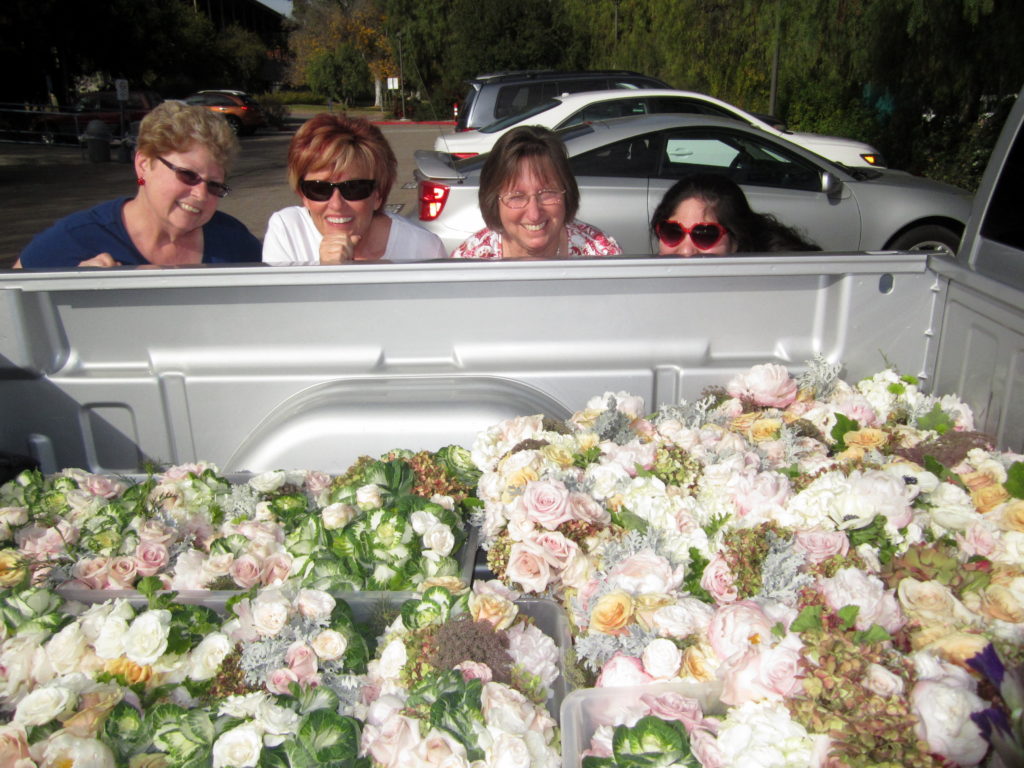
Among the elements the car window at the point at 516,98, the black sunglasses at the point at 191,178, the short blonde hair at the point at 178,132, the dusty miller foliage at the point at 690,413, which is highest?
the car window at the point at 516,98

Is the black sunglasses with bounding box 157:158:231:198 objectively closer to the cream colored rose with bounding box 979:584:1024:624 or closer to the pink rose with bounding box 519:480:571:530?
the pink rose with bounding box 519:480:571:530

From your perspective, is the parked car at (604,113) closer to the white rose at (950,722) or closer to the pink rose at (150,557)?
the pink rose at (150,557)

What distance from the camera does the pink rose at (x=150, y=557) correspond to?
5.74ft

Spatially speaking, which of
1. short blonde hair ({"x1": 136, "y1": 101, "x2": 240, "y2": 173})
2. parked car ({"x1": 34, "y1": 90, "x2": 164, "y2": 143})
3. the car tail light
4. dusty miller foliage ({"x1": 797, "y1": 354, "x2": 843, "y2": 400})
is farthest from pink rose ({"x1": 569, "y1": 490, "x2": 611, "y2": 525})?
parked car ({"x1": 34, "y1": 90, "x2": 164, "y2": 143})

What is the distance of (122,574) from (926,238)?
7225 millimetres

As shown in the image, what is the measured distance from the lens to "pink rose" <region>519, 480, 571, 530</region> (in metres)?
1.61

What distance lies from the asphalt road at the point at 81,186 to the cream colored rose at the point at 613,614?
8107 millimetres

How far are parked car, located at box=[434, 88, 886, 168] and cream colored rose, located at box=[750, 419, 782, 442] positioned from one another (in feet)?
19.8

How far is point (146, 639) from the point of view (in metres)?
1.46

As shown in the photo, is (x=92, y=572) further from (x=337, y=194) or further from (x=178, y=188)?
(x=337, y=194)

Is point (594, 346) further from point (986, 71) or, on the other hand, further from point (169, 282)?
point (986, 71)

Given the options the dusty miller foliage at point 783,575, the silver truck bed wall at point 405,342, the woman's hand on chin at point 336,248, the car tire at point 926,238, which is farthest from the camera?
the car tire at point 926,238

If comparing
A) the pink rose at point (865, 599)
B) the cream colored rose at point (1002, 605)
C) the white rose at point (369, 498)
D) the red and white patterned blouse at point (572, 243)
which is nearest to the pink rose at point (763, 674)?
the pink rose at point (865, 599)

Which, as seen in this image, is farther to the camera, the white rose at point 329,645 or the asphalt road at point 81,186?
the asphalt road at point 81,186
